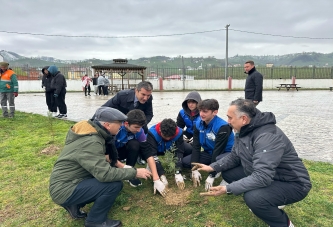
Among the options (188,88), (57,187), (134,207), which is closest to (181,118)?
(134,207)

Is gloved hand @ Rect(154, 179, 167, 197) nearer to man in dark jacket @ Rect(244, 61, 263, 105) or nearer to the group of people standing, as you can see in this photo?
the group of people standing

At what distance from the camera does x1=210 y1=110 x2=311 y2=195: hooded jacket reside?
7.78 feet

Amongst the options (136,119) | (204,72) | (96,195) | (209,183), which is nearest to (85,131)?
(96,195)

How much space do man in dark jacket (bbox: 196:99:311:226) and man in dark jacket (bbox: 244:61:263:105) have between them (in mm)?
4506

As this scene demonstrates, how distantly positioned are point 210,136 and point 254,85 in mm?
3709

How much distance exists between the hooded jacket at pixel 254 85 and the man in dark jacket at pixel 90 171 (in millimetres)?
4956

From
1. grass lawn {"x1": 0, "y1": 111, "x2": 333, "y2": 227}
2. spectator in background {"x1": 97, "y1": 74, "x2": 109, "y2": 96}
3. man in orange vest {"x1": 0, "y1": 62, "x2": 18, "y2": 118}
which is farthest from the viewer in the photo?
spectator in background {"x1": 97, "y1": 74, "x2": 109, "y2": 96}

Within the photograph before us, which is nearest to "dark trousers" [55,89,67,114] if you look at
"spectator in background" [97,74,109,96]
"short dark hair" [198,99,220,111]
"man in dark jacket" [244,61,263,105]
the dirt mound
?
the dirt mound

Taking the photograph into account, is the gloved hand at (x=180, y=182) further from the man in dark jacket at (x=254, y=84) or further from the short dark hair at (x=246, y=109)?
the man in dark jacket at (x=254, y=84)

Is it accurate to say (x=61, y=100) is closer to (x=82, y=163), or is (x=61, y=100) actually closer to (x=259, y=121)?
(x=82, y=163)

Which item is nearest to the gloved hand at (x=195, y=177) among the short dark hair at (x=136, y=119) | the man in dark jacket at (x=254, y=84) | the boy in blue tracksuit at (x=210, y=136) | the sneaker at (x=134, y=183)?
the boy in blue tracksuit at (x=210, y=136)

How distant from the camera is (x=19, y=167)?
4691 mm

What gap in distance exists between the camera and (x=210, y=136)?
3811 millimetres

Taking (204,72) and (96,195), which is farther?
(204,72)
